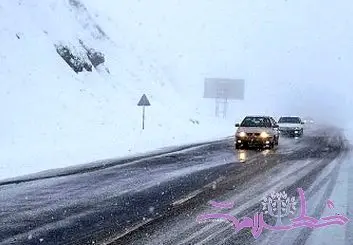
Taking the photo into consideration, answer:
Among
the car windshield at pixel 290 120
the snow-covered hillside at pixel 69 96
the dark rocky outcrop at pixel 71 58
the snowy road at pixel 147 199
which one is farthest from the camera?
the car windshield at pixel 290 120

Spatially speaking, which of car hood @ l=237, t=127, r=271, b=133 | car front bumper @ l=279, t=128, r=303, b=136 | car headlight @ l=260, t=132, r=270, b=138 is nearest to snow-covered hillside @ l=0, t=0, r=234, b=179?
car hood @ l=237, t=127, r=271, b=133

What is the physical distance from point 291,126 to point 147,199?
3080 cm

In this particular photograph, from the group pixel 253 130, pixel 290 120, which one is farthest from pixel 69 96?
pixel 290 120

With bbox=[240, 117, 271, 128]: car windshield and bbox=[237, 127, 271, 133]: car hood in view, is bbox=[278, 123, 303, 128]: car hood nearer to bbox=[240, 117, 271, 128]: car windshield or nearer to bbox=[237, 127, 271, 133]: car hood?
bbox=[240, 117, 271, 128]: car windshield

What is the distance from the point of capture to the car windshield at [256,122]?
2561 cm

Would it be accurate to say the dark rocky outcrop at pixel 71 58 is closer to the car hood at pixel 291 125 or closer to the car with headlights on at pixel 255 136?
the car hood at pixel 291 125

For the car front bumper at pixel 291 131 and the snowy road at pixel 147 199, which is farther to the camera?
the car front bumper at pixel 291 131

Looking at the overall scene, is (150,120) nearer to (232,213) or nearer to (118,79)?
(118,79)

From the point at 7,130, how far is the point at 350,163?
15.3m

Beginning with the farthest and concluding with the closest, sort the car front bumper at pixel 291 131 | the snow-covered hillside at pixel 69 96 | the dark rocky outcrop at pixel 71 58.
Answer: the car front bumper at pixel 291 131
the dark rocky outcrop at pixel 71 58
the snow-covered hillside at pixel 69 96

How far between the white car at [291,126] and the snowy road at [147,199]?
21.9 m

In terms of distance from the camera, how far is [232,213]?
844cm

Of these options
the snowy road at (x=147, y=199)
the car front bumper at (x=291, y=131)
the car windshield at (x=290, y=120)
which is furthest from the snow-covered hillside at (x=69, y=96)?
the car windshield at (x=290, y=120)

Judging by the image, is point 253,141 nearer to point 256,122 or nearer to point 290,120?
point 256,122
